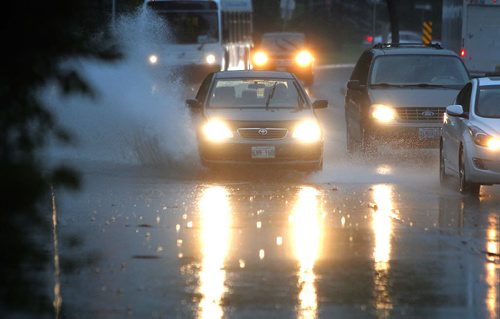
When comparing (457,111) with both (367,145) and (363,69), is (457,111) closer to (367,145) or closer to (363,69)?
(367,145)

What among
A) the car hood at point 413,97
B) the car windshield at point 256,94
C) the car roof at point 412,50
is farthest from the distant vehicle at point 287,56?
the car windshield at point 256,94

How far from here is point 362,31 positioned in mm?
97500

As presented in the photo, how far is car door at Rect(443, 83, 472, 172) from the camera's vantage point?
15805 mm

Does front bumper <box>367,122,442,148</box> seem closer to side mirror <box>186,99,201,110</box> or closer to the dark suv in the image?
the dark suv

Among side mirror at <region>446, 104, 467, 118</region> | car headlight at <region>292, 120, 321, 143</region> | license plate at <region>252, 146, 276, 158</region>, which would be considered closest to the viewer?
side mirror at <region>446, 104, 467, 118</region>

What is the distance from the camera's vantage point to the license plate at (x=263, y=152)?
1712cm

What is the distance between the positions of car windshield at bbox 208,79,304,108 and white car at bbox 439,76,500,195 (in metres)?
2.42

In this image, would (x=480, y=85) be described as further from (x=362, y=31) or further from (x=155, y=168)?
(x=362, y=31)

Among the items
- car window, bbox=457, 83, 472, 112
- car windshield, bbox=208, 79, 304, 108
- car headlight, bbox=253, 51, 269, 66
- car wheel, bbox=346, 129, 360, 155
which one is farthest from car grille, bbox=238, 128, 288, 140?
car headlight, bbox=253, 51, 269, 66

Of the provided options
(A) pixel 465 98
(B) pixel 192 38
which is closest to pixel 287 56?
(B) pixel 192 38

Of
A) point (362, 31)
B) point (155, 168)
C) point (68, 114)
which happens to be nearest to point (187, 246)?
point (155, 168)

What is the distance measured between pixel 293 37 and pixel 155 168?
32.3m

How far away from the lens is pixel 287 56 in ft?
163

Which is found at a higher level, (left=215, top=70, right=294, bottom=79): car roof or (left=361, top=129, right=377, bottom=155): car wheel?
(left=215, top=70, right=294, bottom=79): car roof
